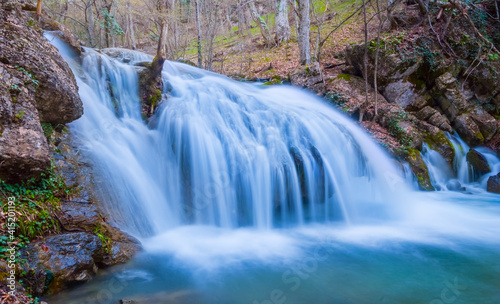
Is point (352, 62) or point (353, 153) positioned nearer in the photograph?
point (353, 153)

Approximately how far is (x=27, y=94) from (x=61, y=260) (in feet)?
7.53

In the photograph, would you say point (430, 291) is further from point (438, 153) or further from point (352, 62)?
point (352, 62)

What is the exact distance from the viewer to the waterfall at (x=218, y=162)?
17.5 feet

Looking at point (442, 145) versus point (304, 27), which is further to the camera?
point (304, 27)

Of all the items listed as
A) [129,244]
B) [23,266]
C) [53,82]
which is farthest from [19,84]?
[129,244]

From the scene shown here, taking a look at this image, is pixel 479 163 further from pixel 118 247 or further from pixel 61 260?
pixel 61 260

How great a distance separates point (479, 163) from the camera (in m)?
8.46

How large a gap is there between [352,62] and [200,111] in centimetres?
665

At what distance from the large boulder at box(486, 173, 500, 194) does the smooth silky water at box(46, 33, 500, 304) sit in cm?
18

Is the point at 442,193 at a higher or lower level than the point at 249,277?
higher

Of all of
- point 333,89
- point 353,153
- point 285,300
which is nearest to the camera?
point 285,300

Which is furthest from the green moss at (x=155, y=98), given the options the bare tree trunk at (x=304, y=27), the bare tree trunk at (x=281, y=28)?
the bare tree trunk at (x=281, y=28)

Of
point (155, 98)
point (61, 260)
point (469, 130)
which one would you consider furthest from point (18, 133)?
point (469, 130)

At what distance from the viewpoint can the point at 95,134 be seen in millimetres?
5609
